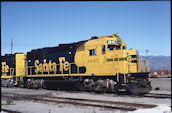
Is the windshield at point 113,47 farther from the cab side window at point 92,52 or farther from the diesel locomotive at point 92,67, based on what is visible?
the cab side window at point 92,52

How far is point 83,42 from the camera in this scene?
15.4 m

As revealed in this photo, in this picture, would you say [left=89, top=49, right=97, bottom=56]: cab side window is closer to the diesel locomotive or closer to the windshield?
the diesel locomotive

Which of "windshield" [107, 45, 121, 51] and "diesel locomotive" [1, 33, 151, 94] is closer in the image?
"diesel locomotive" [1, 33, 151, 94]

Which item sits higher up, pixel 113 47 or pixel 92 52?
pixel 113 47

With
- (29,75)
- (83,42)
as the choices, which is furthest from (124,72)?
(29,75)

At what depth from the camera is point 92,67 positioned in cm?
1459

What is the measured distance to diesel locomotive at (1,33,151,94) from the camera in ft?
42.8

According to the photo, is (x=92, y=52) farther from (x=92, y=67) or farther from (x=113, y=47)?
(x=113, y=47)

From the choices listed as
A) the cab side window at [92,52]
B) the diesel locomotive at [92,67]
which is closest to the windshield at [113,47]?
the diesel locomotive at [92,67]

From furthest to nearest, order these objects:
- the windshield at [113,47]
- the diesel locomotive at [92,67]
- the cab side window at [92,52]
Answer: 1. the cab side window at [92,52]
2. the windshield at [113,47]
3. the diesel locomotive at [92,67]

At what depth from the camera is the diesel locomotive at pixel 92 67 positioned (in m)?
13.0

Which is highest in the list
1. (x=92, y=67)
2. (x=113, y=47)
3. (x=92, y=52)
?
(x=113, y=47)

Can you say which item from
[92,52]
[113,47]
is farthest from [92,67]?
[113,47]

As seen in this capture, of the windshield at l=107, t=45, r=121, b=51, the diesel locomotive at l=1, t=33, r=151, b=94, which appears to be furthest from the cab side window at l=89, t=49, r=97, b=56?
the windshield at l=107, t=45, r=121, b=51
